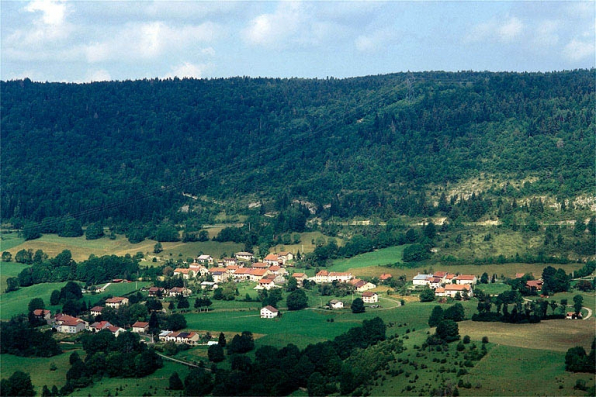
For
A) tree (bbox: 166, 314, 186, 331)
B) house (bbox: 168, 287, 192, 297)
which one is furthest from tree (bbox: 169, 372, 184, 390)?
house (bbox: 168, 287, 192, 297)

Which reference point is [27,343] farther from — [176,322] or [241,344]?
[241,344]

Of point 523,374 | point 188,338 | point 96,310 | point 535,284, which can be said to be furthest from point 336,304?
point 523,374

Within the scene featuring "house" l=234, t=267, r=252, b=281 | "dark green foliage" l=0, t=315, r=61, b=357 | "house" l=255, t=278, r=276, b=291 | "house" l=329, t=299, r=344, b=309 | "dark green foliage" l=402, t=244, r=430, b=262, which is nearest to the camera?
"dark green foliage" l=0, t=315, r=61, b=357

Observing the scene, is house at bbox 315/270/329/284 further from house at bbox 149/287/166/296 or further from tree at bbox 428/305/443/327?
tree at bbox 428/305/443/327

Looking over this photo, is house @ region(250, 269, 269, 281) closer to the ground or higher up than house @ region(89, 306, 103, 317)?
higher up

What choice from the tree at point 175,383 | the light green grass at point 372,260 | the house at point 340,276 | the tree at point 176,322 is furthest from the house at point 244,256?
the tree at point 175,383

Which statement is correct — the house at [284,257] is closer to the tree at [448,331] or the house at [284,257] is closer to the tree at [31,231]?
the tree at [31,231]
